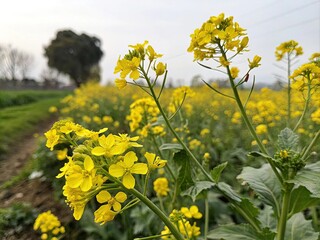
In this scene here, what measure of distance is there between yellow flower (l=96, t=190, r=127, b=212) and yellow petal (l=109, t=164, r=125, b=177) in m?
0.08

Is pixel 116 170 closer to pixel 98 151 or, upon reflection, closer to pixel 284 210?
pixel 98 151

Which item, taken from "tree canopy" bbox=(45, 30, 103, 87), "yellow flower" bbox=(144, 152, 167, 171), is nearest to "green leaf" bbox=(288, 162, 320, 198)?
"yellow flower" bbox=(144, 152, 167, 171)

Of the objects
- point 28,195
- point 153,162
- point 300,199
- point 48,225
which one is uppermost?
point 153,162

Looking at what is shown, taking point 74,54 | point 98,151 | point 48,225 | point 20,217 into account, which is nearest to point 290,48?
point 98,151

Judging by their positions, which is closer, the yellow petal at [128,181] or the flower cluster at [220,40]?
the yellow petal at [128,181]

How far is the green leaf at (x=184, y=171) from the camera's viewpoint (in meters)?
1.48

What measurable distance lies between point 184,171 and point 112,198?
0.58 metres

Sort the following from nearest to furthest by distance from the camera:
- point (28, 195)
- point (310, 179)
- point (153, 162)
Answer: point (153, 162) → point (310, 179) → point (28, 195)

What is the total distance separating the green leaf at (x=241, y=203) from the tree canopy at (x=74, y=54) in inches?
1557

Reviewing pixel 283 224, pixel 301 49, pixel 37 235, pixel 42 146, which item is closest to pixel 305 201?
pixel 283 224

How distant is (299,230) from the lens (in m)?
1.63

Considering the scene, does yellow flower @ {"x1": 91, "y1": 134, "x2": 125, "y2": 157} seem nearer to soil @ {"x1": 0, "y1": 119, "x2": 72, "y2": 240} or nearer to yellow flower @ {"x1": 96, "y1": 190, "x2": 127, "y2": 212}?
yellow flower @ {"x1": 96, "y1": 190, "x2": 127, "y2": 212}

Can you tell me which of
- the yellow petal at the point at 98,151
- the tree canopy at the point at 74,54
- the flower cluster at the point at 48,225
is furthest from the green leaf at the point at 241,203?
the tree canopy at the point at 74,54

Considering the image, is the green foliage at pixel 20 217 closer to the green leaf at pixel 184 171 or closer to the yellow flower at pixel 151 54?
the green leaf at pixel 184 171
